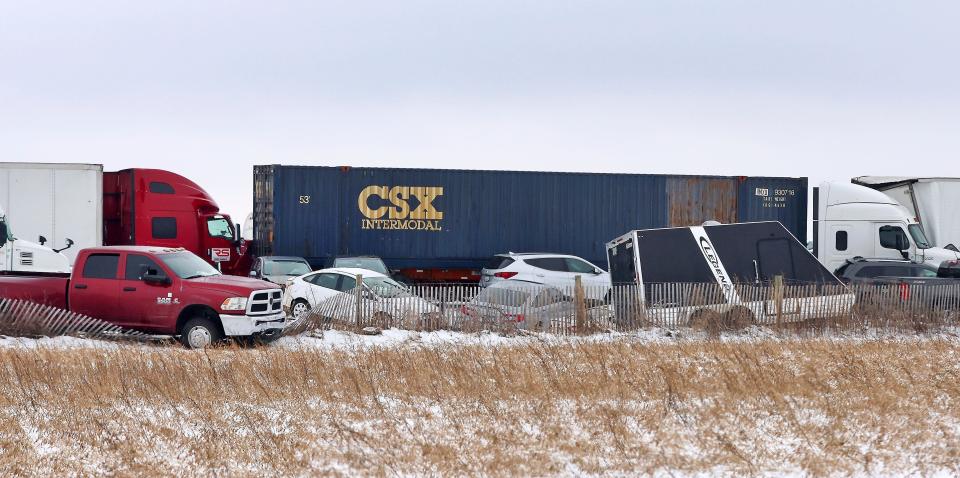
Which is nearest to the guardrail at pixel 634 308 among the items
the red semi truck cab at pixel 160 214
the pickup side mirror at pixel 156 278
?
the pickup side mirror at pixel 156 278

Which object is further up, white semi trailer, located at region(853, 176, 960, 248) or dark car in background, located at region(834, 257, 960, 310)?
white semi trailer, located at region(853, 176, 960, 248)

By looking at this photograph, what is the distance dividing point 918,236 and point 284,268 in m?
16.1

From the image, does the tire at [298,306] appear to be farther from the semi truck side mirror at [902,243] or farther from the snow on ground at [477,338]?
the semi truck side mirror at [902,243]

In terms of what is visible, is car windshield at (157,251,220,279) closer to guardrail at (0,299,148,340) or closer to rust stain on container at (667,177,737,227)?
guardrail at (0,299,148,340)

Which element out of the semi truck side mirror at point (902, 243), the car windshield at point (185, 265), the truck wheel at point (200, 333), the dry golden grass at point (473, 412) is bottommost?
the dry golden grass at point (473, 412)

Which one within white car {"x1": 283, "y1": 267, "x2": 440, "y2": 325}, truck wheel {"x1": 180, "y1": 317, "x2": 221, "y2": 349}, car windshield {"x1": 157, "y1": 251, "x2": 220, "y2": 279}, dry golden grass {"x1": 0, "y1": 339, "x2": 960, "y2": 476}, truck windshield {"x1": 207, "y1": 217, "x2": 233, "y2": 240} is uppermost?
truck windshield {"x1": 207, "y1": 217, "x2": 233, "y2": 240}

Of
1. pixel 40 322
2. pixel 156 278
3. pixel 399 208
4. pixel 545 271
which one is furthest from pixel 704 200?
pixel 40 322

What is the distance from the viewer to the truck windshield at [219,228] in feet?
89.1

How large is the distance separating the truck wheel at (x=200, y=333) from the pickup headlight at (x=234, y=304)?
1.25 ft

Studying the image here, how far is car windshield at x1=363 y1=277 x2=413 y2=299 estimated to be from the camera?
60.1ft

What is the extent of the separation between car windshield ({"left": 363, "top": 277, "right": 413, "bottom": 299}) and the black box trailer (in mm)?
4052

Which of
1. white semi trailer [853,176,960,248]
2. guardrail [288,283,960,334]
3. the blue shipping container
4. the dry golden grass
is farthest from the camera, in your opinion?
white semi trailer [853,176,960,248]

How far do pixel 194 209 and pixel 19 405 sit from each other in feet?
56.0

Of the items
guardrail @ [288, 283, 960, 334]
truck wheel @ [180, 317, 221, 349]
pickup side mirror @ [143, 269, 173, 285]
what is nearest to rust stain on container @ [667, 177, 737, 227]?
guardrail @ [288, 283, 960, 334]
